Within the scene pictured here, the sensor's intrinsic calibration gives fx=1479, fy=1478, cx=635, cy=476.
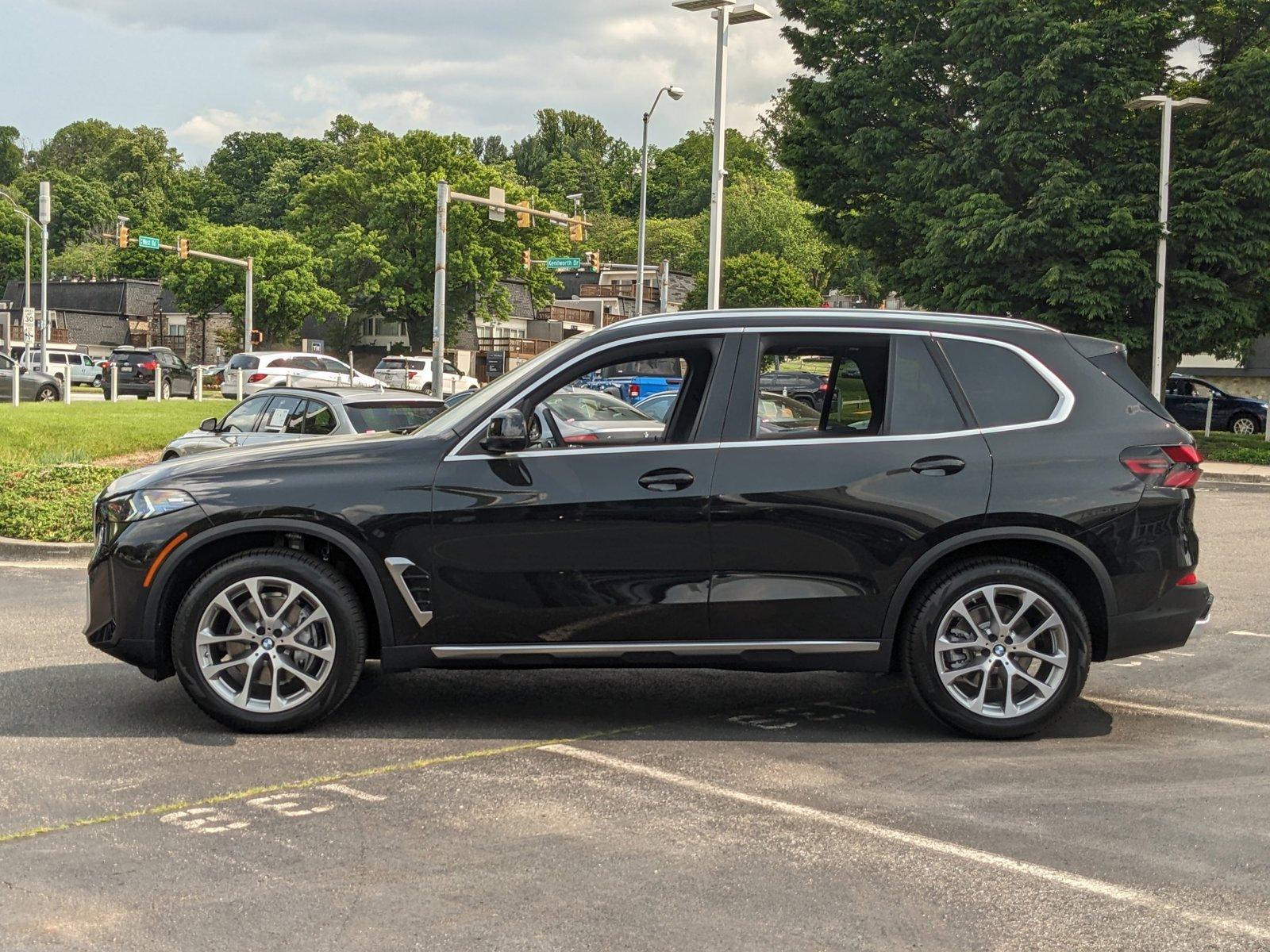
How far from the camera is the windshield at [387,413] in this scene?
13.1m

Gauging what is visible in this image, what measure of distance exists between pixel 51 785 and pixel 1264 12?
100.0 ft

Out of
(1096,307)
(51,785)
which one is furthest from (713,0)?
(51,785)

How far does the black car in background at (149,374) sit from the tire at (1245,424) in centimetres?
3129

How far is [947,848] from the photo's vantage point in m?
4.77

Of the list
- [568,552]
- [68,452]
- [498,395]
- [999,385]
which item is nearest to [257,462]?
[498,395]

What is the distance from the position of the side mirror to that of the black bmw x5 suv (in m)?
0.01

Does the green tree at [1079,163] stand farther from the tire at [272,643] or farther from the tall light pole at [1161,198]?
the tire at [272,643]

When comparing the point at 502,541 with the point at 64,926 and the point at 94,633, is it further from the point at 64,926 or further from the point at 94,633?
the point at 64,926

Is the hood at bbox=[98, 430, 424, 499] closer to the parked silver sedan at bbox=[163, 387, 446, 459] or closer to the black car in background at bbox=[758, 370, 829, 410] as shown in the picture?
the black car in background at bbox=[758, 370, 829, 410]

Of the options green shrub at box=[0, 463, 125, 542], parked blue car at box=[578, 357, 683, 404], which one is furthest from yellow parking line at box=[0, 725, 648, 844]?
green shrub at box=[0, 463, 125, 542]

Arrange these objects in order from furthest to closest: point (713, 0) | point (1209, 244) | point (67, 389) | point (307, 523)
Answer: point (67, 389) < point (1209, 244) < point (713, 0) < point (307, 523)

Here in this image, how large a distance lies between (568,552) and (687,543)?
1.63ft

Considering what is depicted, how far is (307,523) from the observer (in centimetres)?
611

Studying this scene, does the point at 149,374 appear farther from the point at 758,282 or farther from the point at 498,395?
the point at 758,282
